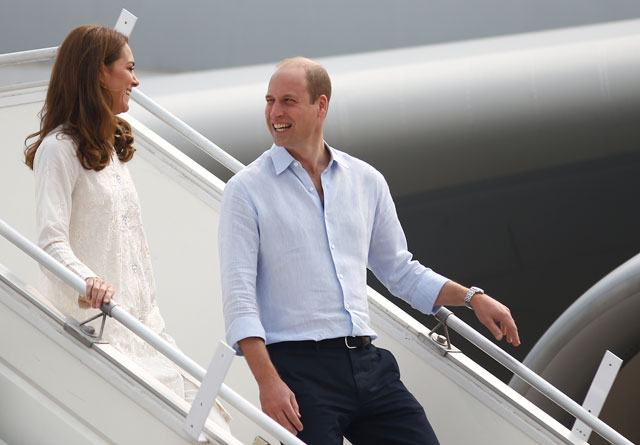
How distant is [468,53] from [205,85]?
4.94 ft

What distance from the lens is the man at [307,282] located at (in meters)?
1.86

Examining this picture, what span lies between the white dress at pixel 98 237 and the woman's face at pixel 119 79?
138 mm

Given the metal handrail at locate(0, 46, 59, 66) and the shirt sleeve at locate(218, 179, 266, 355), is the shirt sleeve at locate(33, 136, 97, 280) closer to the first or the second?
the shirt sleeve at locate(218, 179, 266, 355)

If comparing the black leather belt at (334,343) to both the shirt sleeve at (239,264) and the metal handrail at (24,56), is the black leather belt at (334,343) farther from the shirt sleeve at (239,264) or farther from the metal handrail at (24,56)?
the metal handrail at (24,56)

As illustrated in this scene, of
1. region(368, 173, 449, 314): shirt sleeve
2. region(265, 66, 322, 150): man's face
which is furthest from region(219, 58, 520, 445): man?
region(368, 173, 449, 314): shirt sleeve

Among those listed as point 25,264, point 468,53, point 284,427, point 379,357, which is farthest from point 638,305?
point 468,53

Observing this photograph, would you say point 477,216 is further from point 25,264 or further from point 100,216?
point 100,216

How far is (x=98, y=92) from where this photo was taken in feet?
6.76

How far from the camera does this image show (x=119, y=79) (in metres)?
2.10

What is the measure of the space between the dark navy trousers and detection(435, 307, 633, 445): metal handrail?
1.46 ft

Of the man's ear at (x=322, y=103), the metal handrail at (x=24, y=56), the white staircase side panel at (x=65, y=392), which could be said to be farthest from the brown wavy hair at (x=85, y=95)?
the metal handrail at (x=24, y=56)

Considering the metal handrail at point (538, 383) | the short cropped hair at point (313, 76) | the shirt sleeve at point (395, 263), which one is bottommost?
the metal handrail at point (538, 383)

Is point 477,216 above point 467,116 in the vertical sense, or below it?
below

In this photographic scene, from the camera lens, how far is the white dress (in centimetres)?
196
